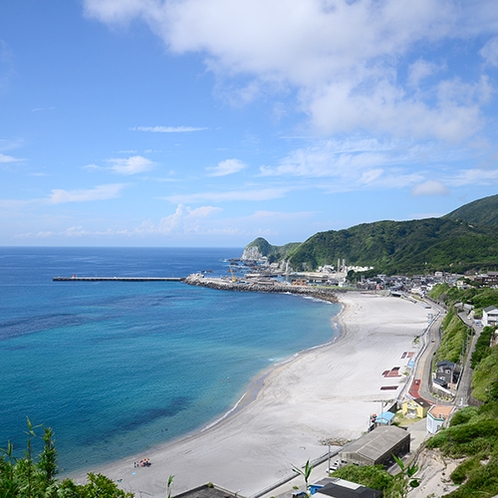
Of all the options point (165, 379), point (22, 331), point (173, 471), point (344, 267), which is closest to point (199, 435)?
point (173, 471)

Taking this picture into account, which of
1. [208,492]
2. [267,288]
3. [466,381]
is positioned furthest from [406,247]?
[208,492]

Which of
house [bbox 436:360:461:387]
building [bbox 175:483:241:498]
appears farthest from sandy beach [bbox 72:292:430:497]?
house [bbox 436:360:461:387]

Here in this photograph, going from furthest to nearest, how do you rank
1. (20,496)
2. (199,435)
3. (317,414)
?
(317,414) < (199,435) < (20,496)

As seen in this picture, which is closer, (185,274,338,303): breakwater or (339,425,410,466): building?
(339,425,410,466): building

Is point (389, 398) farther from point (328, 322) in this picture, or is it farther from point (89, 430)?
point (328, 322)

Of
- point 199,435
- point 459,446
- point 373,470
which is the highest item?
point 459,446

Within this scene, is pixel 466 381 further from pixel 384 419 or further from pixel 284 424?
pixel 284 424

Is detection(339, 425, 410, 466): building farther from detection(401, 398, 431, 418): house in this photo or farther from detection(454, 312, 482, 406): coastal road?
detection(454, 312, 482, 406): coastal road
